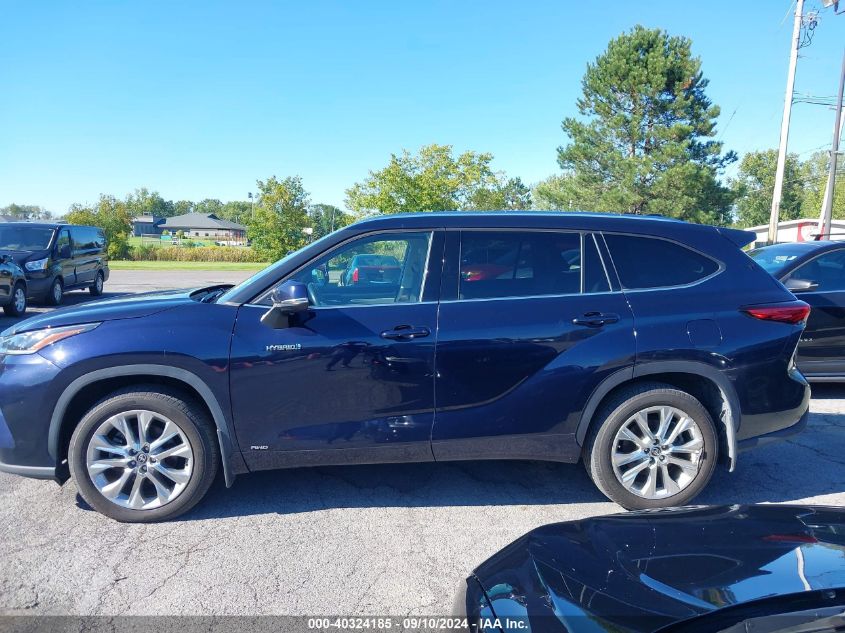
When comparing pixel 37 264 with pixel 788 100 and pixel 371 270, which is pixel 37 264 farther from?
pixel 788 100

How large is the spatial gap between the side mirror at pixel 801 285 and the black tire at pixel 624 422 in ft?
9.73

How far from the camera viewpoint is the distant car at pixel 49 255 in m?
13.1

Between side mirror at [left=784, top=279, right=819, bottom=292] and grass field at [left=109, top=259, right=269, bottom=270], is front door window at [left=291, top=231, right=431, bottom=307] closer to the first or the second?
side mirror at [left=784, top=279, right=819, bottom=292]

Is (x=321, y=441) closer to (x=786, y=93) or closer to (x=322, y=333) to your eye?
(x=322, y=333)

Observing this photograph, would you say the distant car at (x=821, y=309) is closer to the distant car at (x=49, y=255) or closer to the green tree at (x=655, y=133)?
the distant car at (x=49, y=255)

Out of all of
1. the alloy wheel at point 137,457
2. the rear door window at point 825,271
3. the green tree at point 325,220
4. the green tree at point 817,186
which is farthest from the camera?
the green tree at point 817,186

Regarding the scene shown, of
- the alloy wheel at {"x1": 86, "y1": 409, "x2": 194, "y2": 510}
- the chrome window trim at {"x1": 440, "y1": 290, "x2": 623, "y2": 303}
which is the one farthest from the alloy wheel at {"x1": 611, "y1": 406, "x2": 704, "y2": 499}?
the alloy wheel at {"x1": 86, "y1": 409, "x2": 194, "y2": 510}

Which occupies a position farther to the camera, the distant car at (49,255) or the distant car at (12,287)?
the distant car at (49,255)

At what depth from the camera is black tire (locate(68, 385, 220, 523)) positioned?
346 centimetres

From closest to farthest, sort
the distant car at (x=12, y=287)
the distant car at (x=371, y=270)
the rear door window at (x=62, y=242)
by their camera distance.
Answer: the distant car at (x=371, y=270) → the distant car at (x=12, y=287) → the rear door window at (x=62, y=242)

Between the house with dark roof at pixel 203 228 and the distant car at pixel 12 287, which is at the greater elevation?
the house with dark roof at pixel 203 228

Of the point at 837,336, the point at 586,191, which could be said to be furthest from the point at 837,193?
the point at 837,336

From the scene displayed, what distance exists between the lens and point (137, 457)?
351 cm

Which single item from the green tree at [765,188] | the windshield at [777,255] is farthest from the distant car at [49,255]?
the green tree at [765,188]
